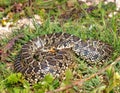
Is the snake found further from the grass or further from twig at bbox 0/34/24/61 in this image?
twig at bbox 0/34/24/61

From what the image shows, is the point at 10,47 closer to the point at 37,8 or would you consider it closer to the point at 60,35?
the point at 60,35

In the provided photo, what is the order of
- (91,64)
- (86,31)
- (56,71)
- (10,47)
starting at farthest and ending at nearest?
1. (86,31)
2. (10,47)
3. (91,64)
4. (56,71)

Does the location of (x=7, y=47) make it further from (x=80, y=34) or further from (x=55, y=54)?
(x=80, y=34)

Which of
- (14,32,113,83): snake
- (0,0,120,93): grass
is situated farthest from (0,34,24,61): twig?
(14,32,113,83): snake

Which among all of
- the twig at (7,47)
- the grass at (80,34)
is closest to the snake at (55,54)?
the grass at (80,34)

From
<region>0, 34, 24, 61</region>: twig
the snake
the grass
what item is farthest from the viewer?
<region>0, 34, 24, 61</region>: twig

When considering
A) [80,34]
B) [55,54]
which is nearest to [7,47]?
[55,54]

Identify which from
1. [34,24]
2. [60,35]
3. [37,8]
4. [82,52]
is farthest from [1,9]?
[82,52]

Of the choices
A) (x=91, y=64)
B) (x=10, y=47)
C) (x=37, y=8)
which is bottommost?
(x=91, y=64)
